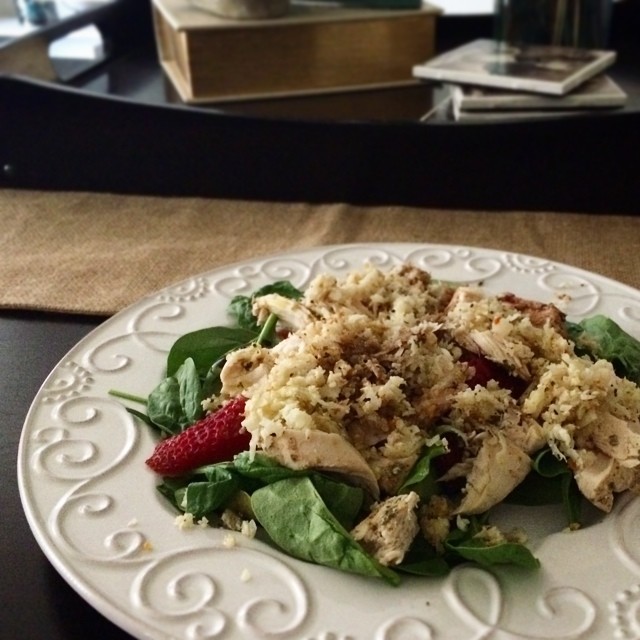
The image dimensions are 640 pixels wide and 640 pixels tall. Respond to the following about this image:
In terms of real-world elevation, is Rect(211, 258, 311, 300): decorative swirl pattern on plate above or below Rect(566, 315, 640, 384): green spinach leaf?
below

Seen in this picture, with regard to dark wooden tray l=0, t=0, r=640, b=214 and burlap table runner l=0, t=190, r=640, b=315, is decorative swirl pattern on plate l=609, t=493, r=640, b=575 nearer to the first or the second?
burlap table runner l=0, t=190, r=640, b=315

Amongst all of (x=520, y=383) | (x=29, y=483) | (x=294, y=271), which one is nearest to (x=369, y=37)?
(x=294, y=271)

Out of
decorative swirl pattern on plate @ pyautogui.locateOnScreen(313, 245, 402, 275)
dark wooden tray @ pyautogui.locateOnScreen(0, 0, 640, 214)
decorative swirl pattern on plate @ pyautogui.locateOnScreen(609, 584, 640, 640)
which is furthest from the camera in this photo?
dark wooden tray @ pyautogui.locateOnScreen(0, 0, 640, 214)

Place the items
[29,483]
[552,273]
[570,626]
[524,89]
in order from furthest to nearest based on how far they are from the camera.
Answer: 1. [524,89]
2. [552,273]
3. [29,483]
4. [570,626]

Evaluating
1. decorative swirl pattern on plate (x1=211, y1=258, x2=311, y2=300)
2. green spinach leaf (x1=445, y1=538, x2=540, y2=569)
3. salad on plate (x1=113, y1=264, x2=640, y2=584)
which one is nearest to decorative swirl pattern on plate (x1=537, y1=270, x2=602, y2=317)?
salad on plate (x1=113, y1=264, x2=640, y2=584)

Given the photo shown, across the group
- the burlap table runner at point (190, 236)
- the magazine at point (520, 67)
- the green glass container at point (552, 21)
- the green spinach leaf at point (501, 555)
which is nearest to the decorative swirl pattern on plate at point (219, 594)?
the green spinach leaf at point (501, 555)

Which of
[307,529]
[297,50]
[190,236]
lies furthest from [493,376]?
[297,50]

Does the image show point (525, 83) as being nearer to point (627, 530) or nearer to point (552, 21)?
point (552, 21)

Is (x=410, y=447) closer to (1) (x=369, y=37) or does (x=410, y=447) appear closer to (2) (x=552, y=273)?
(2) (x=552, y=273)
